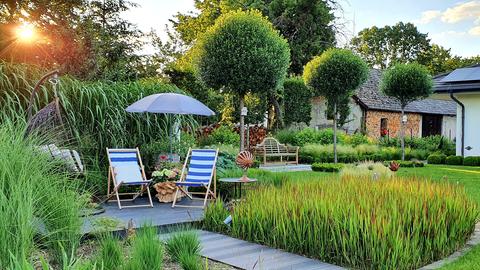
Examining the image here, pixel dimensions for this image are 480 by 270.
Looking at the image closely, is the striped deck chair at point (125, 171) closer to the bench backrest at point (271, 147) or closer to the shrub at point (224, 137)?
the bench backrest at point (271, 147)

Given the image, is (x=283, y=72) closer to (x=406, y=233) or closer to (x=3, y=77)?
(x=3, y=77)

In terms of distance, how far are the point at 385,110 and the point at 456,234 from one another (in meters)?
23.1

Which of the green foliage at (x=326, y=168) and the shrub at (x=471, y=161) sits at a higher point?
the shrub at (x=471, y=161)

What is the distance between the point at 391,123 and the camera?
1097 inches

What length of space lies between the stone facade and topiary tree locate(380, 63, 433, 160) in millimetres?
8503

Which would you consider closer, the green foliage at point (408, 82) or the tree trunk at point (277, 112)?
the green foliage at point (408, 82)

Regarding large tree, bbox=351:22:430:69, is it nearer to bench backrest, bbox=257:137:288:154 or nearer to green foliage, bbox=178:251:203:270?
bench backrest, bbox=257:137:288:154

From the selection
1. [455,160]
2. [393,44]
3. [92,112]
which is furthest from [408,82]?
[393,44]

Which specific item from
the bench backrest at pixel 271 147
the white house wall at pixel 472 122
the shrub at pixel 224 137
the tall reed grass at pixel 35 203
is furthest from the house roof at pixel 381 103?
the tall reed grass at pixel 35 203

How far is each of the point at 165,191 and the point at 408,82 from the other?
499 inches

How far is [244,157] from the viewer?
23.0 feet

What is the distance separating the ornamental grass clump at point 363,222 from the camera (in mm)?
4070

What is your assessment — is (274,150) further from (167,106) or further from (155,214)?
(155,214)

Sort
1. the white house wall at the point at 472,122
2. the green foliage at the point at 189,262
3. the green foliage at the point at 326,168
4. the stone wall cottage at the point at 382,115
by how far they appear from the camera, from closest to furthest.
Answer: the green foliage at the point at 189,262
the green foliage at the point at 326,168
the white house wall at the point at 472,122
the stone wall cottage at the point at 382,115
